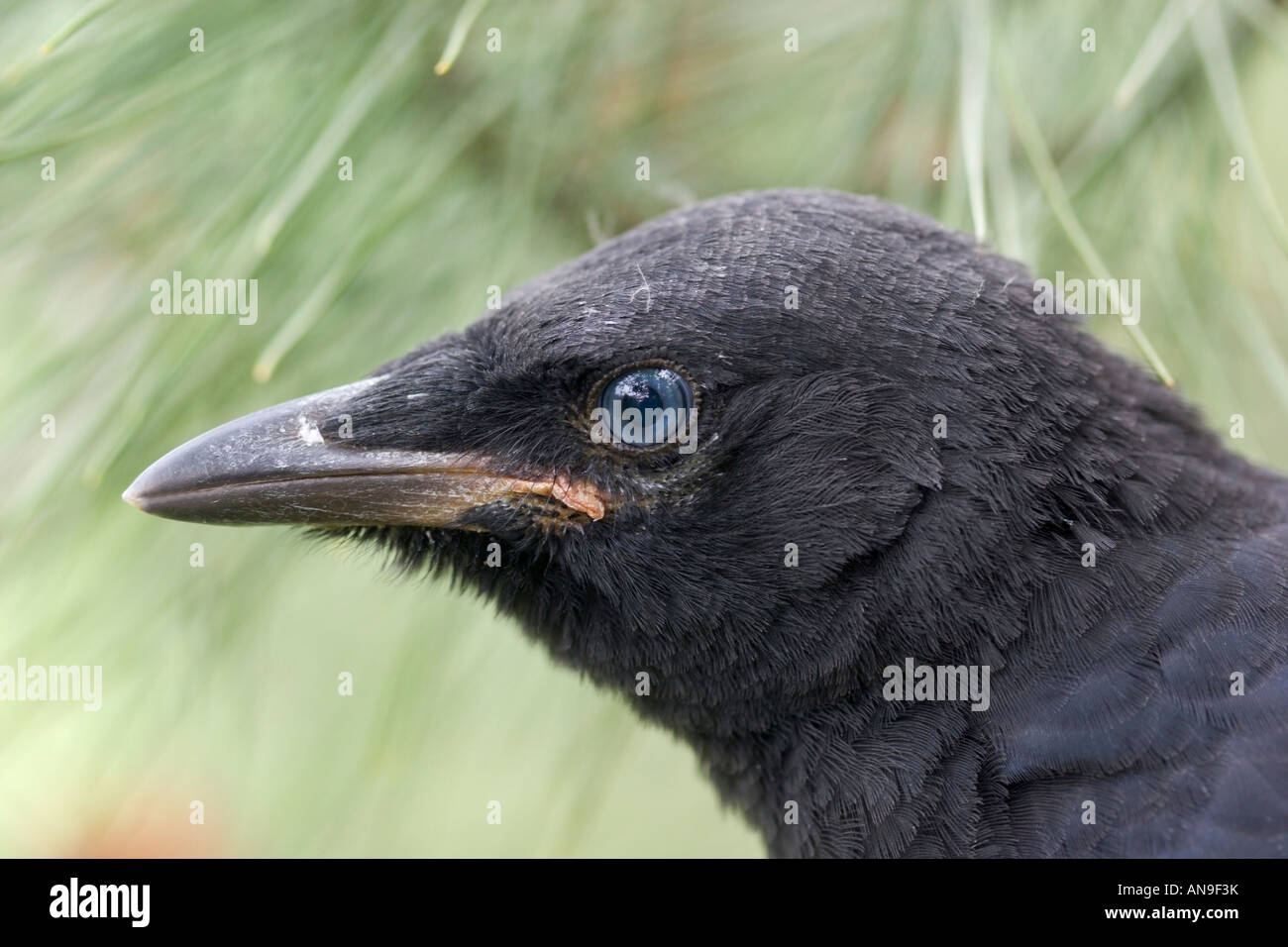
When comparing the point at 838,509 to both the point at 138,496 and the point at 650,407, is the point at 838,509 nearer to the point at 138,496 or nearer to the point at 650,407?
the point at 650,407

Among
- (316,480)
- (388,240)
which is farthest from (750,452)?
(388,240)

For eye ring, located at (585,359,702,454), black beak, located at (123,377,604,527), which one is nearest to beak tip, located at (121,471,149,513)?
black beak, located at (123,377,604,527)

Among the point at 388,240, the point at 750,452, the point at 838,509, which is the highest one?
the point at 388,240

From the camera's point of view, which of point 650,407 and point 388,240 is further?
point 388,240

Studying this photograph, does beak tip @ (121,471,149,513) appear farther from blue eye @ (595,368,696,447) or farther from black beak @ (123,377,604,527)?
blue eye @ (595,368,696,447)

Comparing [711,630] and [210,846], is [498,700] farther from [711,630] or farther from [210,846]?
[711,630]

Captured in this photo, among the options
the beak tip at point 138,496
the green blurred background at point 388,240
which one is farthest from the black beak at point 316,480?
the green blurred background at point 388,240

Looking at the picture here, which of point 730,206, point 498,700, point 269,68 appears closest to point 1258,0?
point 730,206
